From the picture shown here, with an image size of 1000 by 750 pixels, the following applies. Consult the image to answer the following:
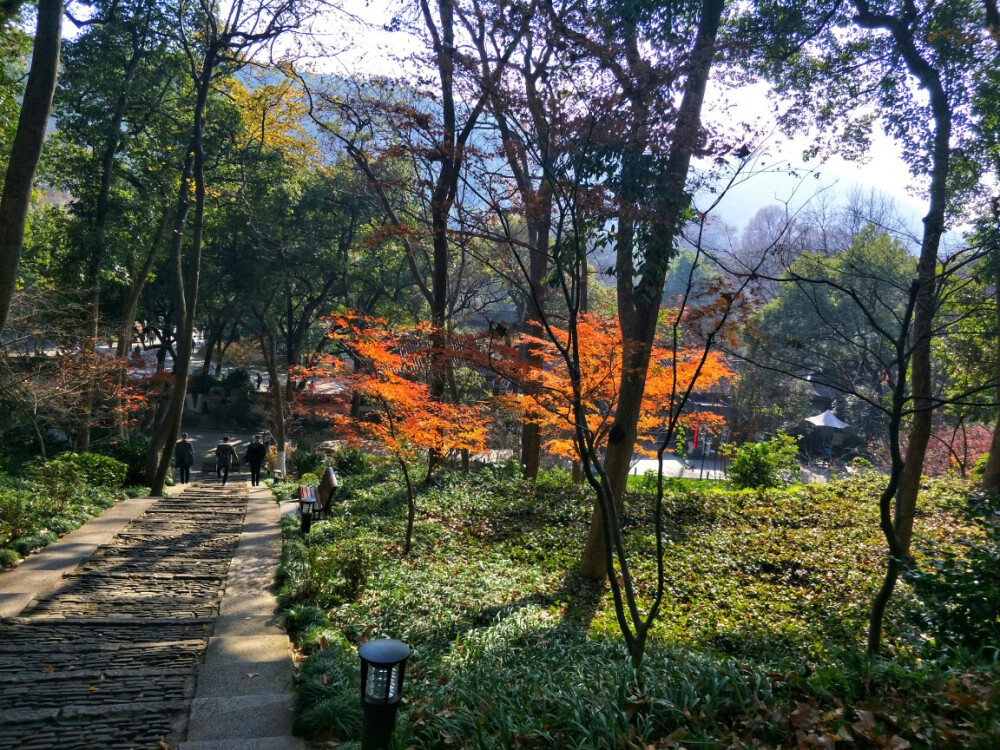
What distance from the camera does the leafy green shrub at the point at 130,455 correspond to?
1553cm

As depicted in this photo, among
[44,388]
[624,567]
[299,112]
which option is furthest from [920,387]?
[44,388]

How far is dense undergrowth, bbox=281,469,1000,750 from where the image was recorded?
3588 millimetres

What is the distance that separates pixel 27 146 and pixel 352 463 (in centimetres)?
1105

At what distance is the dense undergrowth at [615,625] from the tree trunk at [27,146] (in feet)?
13.7

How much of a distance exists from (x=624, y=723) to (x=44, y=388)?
15.6m

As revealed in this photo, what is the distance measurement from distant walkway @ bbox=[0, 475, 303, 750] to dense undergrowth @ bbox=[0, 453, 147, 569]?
0.30 meters

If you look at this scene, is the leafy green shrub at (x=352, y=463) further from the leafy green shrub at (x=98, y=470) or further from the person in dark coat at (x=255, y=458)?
the leafy green shrub at (x=98, y=470)

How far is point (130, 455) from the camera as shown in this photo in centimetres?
1588

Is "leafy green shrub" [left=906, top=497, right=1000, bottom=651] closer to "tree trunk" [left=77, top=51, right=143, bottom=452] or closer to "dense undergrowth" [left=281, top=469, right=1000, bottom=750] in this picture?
"dense undergrowth" [left=281, top=469, right=1000, bottom=750]

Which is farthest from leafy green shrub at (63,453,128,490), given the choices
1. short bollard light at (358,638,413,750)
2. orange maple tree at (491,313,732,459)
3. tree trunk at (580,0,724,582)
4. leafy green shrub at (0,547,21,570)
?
short bollard light at (358,638,413,750)

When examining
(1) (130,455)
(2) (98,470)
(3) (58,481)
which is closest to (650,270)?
(3) (58,481)

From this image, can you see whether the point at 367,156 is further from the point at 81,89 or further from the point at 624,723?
the point at 624,723

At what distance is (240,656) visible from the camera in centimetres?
552

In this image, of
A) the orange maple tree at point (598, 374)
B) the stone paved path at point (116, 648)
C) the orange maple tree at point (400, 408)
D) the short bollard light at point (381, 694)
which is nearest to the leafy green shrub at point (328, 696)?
the short bollard light at point (381, 694)
